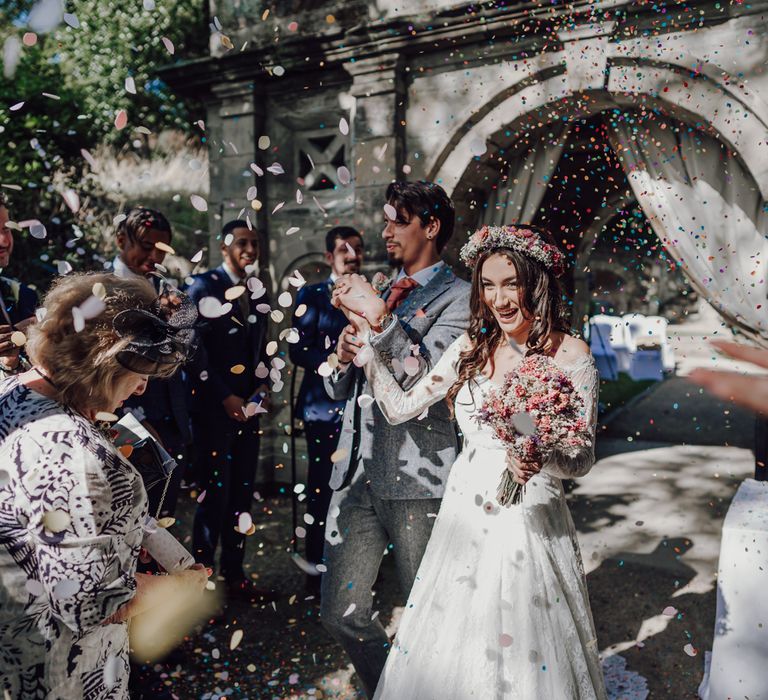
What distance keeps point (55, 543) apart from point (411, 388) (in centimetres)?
145

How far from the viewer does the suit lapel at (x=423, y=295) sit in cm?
299

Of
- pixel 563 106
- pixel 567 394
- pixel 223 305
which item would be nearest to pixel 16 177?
pixel 223 305

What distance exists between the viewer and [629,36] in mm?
5340

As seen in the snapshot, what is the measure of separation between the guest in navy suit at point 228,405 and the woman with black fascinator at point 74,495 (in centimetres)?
238

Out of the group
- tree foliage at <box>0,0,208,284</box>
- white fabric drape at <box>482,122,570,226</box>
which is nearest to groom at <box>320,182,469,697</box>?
white fabric drape at <box>482,122,570,226</box>

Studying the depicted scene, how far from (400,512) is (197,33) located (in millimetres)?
13882

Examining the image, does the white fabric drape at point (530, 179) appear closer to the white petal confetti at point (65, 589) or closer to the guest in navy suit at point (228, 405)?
the guest in navy suit at point (228, 405)

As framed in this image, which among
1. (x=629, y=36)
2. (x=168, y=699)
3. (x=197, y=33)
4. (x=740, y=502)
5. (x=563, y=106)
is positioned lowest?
(x=168, y=699)

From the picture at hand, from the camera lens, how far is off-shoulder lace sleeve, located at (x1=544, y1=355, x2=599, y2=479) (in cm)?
228

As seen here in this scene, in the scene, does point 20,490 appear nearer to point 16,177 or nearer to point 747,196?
point 747,196

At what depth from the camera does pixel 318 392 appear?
15.3 feet

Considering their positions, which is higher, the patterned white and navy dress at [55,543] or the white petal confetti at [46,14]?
the white petal confetti at [46,14]

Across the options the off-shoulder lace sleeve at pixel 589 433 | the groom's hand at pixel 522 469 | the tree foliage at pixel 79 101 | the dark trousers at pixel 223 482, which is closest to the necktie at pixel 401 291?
the off-shoulder lace sleeve at pixel 589 433

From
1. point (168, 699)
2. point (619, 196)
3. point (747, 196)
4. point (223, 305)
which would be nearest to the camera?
point (168, 699)
